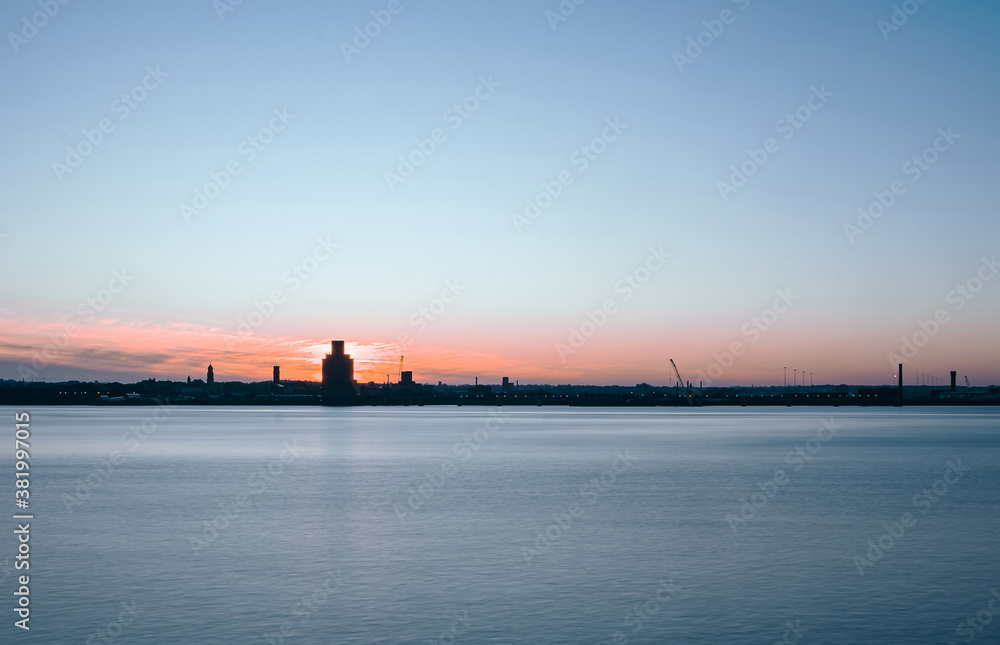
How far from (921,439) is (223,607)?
12467cm

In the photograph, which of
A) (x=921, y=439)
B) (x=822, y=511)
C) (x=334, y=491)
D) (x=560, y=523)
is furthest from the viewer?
(x=921, y=439)

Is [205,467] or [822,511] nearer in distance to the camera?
[822,511]

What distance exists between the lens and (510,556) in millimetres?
34156

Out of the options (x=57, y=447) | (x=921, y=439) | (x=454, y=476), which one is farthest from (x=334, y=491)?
(x=921, y=439)

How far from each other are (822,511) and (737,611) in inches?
948

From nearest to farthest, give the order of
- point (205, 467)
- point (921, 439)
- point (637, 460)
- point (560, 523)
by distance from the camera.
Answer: point (560, 523) < point (205, 467) < point (637, 460) < point (921, 439)

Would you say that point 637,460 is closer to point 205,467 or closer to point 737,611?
→ point 205,467

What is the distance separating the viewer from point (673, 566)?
32.1m

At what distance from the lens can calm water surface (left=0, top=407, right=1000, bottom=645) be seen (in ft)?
79.8

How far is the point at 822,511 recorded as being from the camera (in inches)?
1871

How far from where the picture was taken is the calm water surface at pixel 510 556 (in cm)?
2431

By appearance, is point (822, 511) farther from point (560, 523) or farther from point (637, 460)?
point (637, 460)

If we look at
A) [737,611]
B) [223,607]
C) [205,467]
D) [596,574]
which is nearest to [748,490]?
[596,574]

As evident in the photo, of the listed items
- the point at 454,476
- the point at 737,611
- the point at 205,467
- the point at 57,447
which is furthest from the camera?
the point at 57,447
